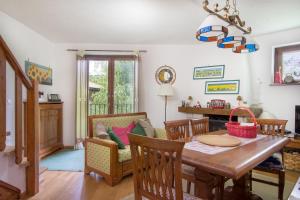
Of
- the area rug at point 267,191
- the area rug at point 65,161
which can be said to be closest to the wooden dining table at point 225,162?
the area rug at point 267,191

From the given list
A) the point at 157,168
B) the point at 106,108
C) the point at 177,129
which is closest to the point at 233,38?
the point at 177,129

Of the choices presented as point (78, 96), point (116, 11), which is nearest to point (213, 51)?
point (116, 11)

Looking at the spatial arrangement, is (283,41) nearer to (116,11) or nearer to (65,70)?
(116,11)

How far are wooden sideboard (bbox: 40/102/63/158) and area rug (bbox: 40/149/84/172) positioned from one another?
0.56 ft

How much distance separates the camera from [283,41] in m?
3.62

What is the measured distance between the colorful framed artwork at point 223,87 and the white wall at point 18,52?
3.41 m

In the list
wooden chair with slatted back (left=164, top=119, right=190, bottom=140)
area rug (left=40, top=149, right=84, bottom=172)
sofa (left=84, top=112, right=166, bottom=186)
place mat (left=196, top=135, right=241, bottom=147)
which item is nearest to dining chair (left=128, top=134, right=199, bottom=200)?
place mat (left=196, top=135, right=241, bottom=147)

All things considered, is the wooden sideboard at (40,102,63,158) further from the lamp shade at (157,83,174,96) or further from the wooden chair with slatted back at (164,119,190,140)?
the wooden chair with slatted back at (164,119,190,140)

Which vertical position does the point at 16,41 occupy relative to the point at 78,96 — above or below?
above

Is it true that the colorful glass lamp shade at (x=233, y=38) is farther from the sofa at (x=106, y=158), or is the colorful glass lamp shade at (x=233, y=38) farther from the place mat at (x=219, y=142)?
the sofa at (x=106, y=158)

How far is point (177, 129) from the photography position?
2.23 m

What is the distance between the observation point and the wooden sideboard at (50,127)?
148 inches

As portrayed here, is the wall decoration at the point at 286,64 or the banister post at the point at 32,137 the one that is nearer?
the banister post at the point at 32,137

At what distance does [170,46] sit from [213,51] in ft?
3.15
